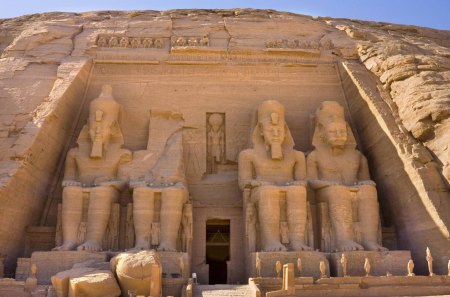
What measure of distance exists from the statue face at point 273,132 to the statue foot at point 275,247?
1950 mm

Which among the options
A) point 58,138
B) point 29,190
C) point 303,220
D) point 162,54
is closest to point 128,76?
point 162,54

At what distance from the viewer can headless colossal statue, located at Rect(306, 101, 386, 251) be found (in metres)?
9.11

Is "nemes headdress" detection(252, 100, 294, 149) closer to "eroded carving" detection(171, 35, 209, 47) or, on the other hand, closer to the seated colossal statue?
the seated colossal statue

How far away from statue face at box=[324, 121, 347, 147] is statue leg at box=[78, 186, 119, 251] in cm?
419

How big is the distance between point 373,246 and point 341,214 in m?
0.75

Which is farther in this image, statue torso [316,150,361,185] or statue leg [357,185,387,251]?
statue torso [316,150,361,185]

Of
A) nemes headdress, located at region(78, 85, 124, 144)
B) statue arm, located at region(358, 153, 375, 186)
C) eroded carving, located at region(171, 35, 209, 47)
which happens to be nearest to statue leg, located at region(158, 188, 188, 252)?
nemes headdress, located at region(78, 85, 124, 144)

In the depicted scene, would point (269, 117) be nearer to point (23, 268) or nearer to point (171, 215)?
point (171, 215)

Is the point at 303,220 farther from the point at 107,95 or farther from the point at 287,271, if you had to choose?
the point at 107,95

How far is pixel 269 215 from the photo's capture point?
9039 millimetres

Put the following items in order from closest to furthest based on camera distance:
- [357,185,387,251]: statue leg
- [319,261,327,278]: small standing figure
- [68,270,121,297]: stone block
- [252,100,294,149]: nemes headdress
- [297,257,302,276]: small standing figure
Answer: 1. [68,270,121,297]: stone block
2. [319,261,327,278]: small standing figure
3. [297,257,302,276]: small standing figure
4. [357,185,387,251]: statue leg
5. [252,100,294,149]: nemes headdress

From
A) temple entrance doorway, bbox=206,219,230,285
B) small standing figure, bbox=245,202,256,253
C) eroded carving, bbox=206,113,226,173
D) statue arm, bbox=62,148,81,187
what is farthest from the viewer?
temple entrance doorway, bbox=206,219,230,285

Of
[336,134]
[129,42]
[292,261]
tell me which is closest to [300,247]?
[292,261]

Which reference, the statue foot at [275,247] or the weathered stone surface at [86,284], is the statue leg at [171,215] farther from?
the weathered stone surface at [86,284]
